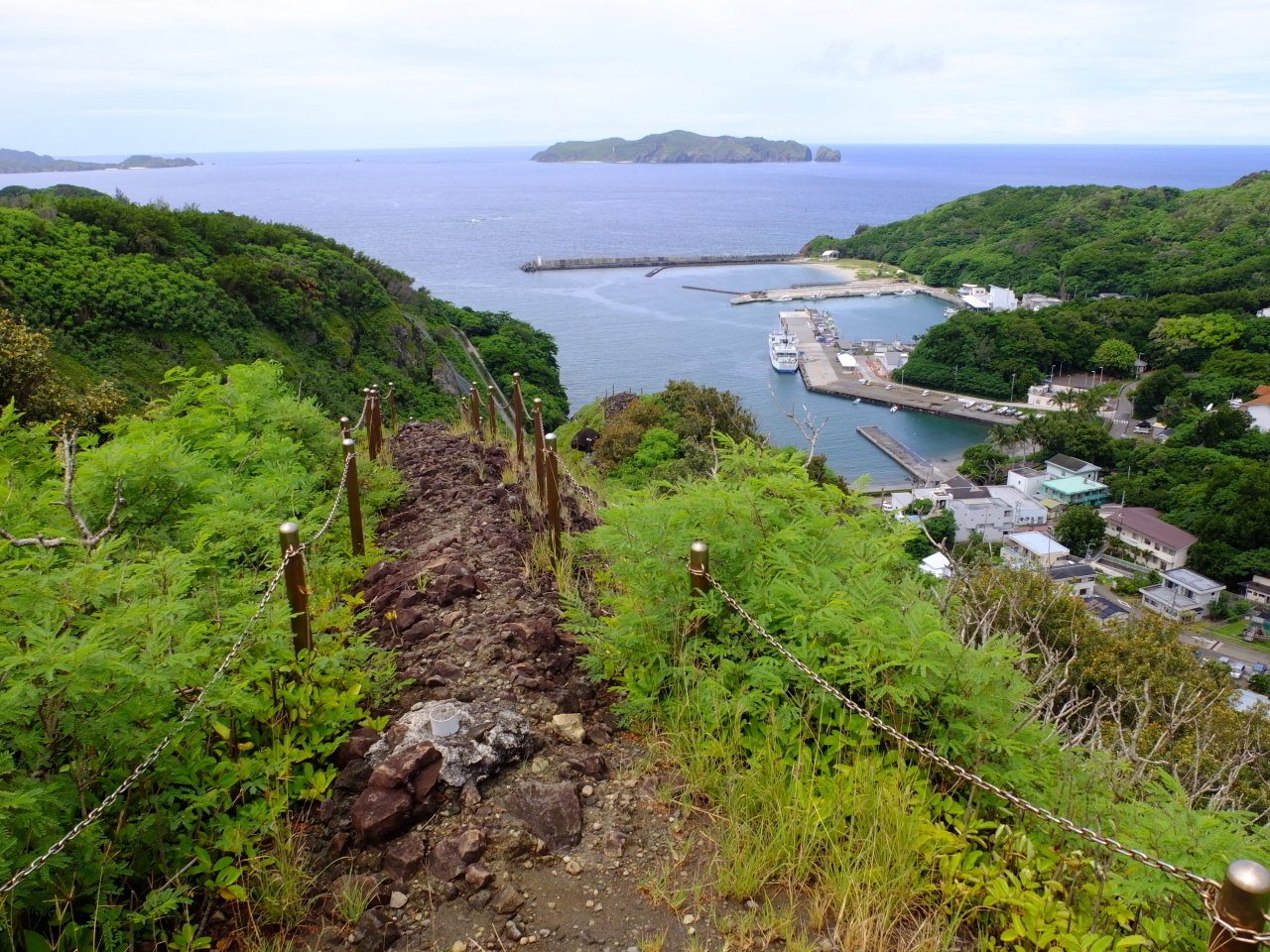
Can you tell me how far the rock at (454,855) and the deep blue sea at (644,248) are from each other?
2051 cm

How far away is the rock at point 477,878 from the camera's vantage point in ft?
7.20

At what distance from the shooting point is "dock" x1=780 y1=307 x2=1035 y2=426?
142 ft

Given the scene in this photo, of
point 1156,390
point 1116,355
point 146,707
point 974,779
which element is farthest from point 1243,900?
point 1116,355

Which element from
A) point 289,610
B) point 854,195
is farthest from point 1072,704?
point 854,195

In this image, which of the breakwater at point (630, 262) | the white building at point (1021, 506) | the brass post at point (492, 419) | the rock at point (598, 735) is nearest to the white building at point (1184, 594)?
the white building at point (1021, 506)

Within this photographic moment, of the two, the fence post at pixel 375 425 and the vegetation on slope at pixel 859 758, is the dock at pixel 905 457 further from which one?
the vegetation on slope at pixel 859 758

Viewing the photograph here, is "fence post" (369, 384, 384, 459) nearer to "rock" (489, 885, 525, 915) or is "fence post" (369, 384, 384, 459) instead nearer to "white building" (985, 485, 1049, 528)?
"rock" (489, 885, 525, 915)

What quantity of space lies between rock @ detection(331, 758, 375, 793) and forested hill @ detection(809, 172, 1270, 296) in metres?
67.7

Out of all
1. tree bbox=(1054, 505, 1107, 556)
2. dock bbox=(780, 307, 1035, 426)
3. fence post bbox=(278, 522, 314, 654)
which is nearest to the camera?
fence post bbox=(278, 522, 314, 654)

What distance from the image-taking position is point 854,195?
142500mm

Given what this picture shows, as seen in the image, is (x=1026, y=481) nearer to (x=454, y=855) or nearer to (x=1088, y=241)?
(x=454, y=855)

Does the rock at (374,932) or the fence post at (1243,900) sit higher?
the fence post at (1243,900)

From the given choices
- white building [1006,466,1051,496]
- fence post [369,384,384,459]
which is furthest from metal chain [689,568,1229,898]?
white building [1006,466,1051,496]

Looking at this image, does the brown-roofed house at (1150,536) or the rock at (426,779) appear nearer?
the rock at (426,779)
